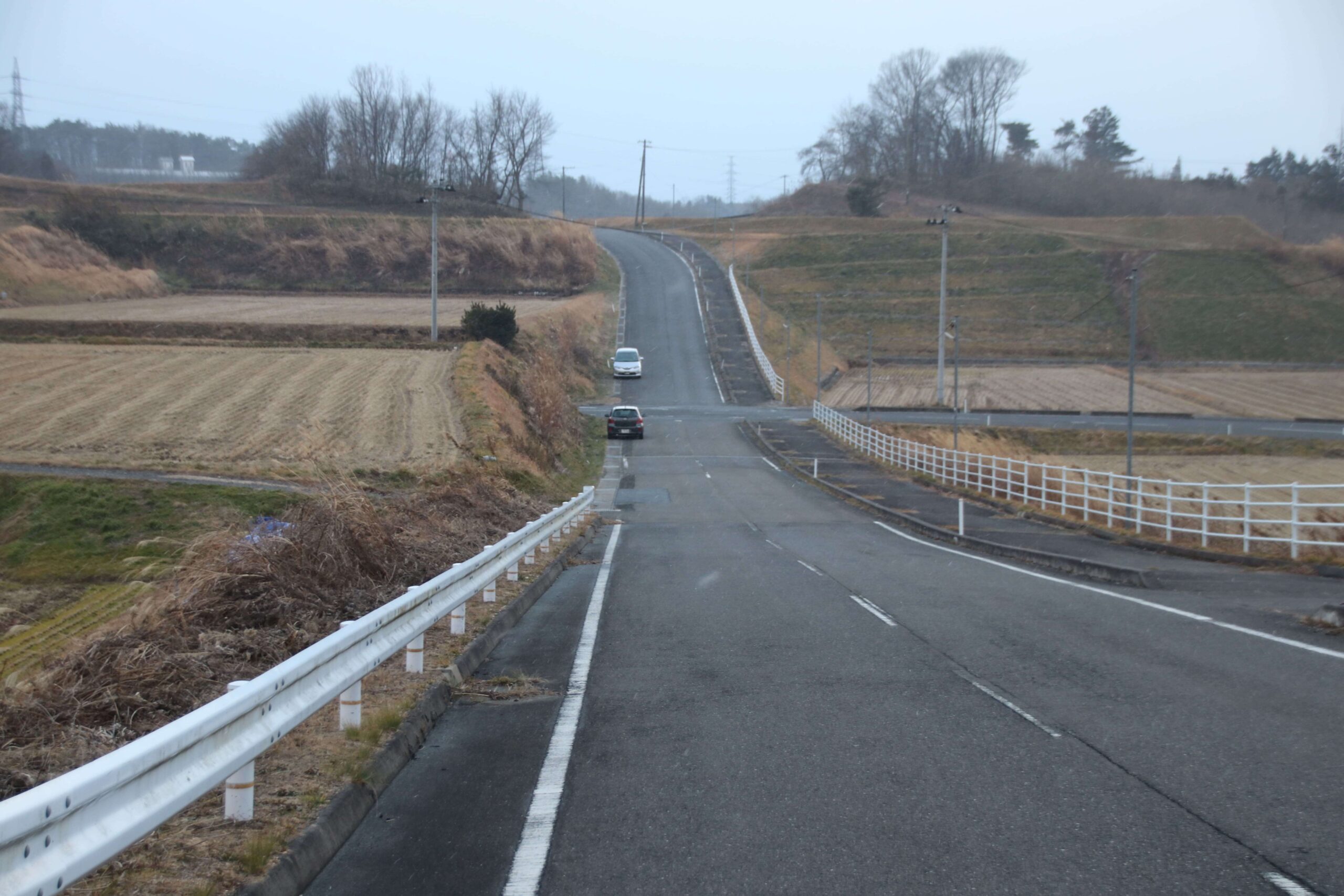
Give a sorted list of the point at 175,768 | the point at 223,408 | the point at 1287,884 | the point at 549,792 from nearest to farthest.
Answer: the point at 175,768
the point at 1287,884
the point at 549,792
the point at 223,408

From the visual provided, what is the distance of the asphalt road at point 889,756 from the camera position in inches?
191

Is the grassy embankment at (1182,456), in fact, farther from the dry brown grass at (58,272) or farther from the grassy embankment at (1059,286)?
the dry brown grass at (58,272)

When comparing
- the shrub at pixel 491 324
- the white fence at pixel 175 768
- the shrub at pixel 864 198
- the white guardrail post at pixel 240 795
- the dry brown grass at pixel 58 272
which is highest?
the shrub at pixel 864 198

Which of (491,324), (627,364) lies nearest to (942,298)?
(627,364)

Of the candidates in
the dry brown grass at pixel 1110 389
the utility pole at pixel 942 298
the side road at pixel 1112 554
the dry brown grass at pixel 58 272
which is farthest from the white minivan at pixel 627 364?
the dry brown grass at pixel 58 272

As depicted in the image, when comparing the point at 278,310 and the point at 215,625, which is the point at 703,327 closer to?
the point at 278,310

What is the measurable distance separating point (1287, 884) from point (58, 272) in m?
74.3

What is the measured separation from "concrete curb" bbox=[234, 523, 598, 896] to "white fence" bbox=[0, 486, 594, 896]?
0.36 m

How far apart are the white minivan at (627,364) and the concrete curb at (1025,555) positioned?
113 feet

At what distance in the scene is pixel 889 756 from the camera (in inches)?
254

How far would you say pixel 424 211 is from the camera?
100375 mm

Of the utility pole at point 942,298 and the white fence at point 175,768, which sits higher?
the utility pole at point 942,298

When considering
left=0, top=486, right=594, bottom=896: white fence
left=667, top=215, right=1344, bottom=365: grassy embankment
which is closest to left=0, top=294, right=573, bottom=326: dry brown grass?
left=667, top=215, right=1344, bottom=365: grassy embankment

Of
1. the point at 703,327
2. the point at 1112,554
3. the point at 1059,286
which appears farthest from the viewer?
the point at 1059,286
